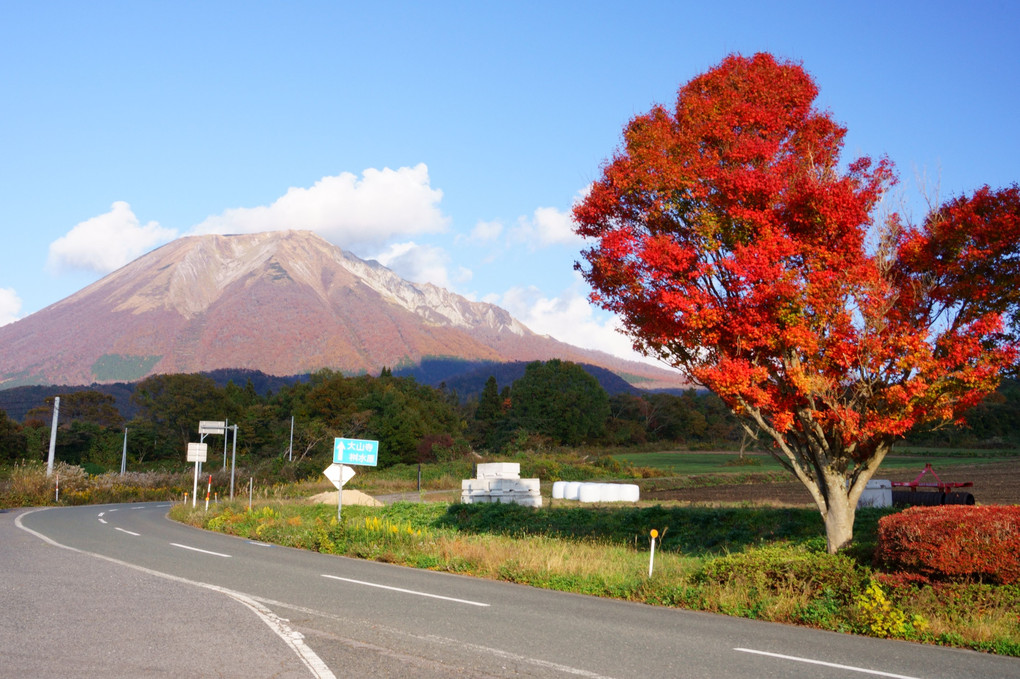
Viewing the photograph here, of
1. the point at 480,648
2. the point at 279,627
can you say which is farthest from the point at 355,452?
the point at 480,648

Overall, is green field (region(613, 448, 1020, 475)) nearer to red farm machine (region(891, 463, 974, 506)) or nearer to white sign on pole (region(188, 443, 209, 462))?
red farm machine (region(891, 463, 974, 506))

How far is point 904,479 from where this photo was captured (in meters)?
39.0

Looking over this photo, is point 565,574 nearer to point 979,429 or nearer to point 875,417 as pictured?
point 875,417

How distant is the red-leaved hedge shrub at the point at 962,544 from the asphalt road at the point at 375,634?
1.43 m

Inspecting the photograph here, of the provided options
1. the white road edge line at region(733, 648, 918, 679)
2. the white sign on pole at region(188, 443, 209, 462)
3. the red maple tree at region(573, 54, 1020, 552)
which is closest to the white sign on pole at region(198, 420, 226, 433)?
the white sign on pole at region(188, 443, 209, 462)

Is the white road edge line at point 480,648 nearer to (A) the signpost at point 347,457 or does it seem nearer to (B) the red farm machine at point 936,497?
(A) the signpost at point 347,457

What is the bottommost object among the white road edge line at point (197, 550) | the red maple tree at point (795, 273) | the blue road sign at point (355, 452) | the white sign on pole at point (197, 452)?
the white road edge line at point (197, 550)

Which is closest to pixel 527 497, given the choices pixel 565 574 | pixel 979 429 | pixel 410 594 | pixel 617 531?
pixel 617 531

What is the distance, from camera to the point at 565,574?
13945 mm

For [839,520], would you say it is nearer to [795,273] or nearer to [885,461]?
[795,273]

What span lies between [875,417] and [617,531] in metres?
10.4

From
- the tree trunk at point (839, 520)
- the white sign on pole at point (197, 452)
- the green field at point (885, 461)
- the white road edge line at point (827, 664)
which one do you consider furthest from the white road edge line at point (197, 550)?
the green field at point (885, 461)

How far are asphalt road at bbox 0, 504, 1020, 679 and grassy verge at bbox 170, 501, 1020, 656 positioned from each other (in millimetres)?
592

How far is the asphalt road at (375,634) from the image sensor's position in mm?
7012
